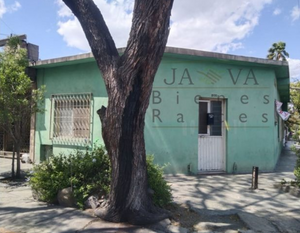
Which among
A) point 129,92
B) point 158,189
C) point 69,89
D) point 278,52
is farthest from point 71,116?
point 278,52

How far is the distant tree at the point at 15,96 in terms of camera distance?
688 centimetres

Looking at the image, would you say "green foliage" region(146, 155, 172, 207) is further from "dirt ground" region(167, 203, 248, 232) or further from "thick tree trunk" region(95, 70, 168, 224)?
"thick tree trunk" region(95, 70, 168, 224)

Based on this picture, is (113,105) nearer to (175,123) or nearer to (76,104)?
(175,123)

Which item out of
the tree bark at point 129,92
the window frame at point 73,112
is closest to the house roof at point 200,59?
the window frame at point 73,112

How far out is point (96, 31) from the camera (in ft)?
13.1

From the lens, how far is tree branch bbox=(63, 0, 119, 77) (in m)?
3.99

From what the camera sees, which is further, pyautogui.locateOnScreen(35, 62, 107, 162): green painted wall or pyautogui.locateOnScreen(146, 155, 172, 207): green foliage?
pyautogui.locateOnScreen(35, 62, 107, 162): green painted wall

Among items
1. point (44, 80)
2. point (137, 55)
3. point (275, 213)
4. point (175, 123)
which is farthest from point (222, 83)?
point (44, 80)

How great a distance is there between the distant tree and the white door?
15.9 ft

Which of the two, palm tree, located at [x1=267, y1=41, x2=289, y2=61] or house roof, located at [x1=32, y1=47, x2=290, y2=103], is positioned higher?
palm tree, located at [x1=267, y1=41, x2=289, y2=61]

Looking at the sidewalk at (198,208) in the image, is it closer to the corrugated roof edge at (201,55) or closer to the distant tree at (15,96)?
the distant tree at (15,96)

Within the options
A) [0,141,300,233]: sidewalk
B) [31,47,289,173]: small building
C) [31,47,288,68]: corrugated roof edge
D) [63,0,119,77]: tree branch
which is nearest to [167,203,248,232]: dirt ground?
[0,141,300,233]: sidewalk

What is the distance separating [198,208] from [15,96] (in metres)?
5.40

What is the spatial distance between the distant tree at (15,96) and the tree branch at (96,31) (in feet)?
12.4
